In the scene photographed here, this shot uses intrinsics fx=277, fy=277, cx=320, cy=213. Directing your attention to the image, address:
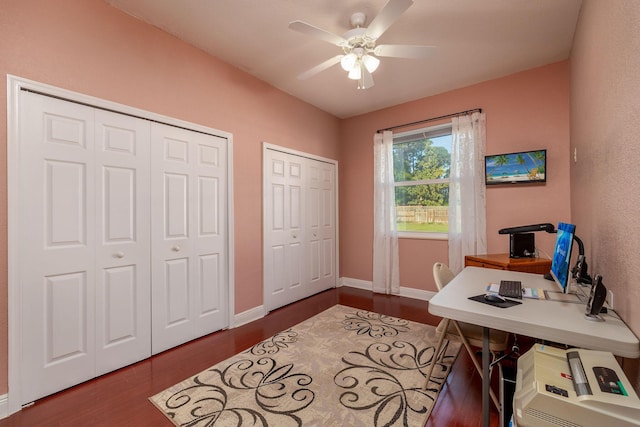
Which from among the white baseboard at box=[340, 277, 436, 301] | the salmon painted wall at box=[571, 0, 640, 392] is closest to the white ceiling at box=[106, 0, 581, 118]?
the salmon painted wall at box=[571, 0, 640, 392]

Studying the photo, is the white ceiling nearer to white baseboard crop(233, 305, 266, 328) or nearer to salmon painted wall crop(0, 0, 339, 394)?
salmon painted wall crop(0, 0, 339, 394)

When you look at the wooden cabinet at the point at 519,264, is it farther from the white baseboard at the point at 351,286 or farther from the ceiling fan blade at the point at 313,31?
the ceiling fan blade at the point at 313,31

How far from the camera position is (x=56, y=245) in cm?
191

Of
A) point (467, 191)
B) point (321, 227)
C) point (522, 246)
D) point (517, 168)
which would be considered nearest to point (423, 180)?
point (467, 191)

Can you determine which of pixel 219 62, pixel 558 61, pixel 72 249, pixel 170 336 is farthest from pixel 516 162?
pixel 72 249

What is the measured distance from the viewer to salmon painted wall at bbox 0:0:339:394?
177cm

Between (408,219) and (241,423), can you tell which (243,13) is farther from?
(408,219)

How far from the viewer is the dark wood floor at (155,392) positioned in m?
1.65

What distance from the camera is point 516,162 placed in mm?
3180

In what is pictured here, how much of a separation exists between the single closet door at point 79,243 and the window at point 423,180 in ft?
10.8

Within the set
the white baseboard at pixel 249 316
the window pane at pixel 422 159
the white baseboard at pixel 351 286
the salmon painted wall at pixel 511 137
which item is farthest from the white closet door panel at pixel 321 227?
the window pane at pixel 422 159

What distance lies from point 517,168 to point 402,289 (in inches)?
84.1

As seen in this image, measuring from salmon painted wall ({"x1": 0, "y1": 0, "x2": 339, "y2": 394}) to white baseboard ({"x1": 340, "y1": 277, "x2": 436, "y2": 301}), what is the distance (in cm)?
179

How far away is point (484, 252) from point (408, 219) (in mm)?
1098
